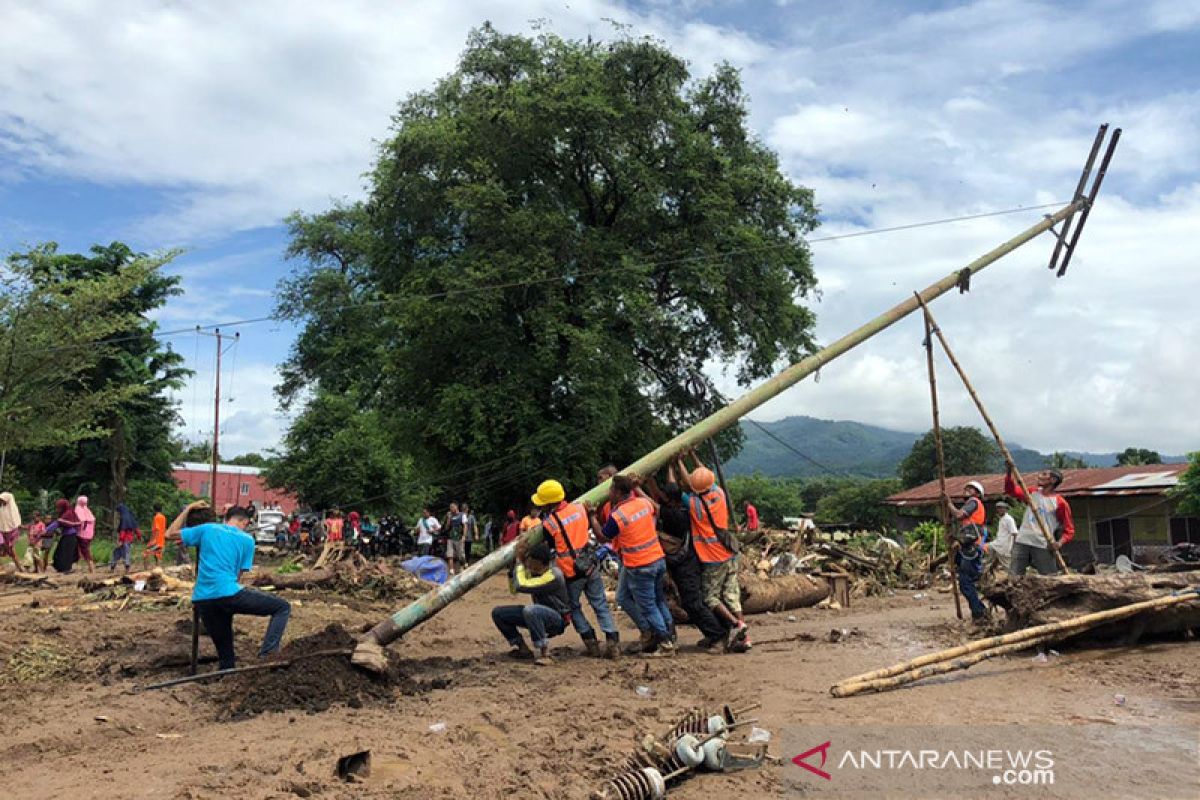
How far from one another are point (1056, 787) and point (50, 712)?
6905 mm

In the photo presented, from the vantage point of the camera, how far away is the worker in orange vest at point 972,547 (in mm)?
9961

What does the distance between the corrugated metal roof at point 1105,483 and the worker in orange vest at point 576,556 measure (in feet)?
58.4

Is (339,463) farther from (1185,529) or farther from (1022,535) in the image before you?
(1022,535)

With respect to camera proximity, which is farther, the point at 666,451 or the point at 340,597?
the point at 340,597

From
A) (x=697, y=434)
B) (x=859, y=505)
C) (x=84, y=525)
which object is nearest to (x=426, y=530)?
(x=84, y=525)

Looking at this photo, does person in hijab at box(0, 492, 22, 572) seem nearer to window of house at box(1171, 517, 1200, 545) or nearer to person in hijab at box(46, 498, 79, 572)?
person in hijab at box(46, 498, 79, 572)

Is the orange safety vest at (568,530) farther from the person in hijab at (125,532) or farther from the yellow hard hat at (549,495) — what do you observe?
the person in hijab at (125,532)

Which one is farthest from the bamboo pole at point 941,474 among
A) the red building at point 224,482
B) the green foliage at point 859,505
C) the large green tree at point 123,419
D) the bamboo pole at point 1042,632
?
the red building at point 224,482

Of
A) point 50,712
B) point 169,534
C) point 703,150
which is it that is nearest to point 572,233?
point 703,150

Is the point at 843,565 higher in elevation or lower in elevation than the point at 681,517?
lower

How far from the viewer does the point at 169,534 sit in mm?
7887

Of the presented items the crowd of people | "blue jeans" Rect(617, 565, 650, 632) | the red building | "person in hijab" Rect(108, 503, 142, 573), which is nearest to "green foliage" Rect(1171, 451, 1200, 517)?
"blue jeans" Rect(617, 565, 650, 632)

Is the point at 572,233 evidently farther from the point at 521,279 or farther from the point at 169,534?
the point at 169,534

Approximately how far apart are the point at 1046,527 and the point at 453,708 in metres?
6.93
